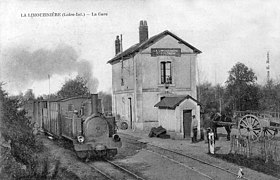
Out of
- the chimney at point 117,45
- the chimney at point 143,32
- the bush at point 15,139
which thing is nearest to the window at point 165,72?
the chimney at point 143,32

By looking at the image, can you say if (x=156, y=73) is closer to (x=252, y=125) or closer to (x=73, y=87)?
(x=73, y=87)

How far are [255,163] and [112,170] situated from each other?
572 centimetres

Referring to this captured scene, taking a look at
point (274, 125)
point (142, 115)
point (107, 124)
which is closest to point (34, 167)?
point (107, 124)

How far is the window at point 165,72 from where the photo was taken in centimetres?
2602

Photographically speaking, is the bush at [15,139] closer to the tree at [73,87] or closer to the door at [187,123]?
the door at [187,123]

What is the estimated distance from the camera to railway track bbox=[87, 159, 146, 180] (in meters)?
10.9

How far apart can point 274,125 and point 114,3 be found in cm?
1007

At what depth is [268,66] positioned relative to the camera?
76.9 feet

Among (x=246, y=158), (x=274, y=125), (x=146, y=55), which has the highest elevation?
(x=146, y=55)

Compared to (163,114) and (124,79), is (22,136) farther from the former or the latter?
(124,79)

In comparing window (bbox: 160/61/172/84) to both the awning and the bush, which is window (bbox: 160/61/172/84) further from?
the bush

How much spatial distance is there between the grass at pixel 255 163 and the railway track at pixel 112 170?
15.0ft

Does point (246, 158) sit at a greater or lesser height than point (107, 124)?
lesser

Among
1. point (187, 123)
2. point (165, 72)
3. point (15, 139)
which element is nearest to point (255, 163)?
point (187, 123)
